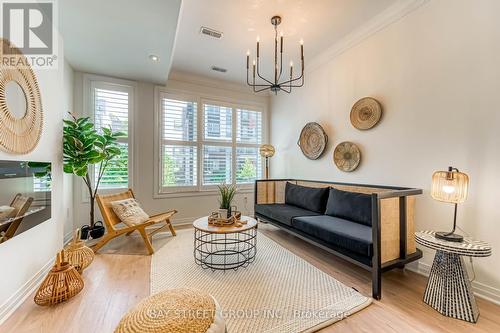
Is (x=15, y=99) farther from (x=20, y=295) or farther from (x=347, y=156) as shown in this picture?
(x=347, y=156)

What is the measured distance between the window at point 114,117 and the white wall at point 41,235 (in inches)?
41.5

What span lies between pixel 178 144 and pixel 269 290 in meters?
3.17

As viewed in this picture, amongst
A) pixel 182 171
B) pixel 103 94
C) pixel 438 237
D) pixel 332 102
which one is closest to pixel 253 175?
pixel 182 171

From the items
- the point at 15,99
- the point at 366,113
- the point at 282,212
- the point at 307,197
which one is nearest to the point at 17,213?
the point at 15,99

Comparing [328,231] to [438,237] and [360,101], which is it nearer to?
[438,237]

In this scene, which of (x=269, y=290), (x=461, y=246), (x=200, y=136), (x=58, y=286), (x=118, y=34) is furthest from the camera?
(x=200, y=136)

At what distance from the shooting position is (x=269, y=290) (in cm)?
196

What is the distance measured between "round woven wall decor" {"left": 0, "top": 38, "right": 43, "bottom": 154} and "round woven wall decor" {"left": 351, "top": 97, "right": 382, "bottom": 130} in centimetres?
359

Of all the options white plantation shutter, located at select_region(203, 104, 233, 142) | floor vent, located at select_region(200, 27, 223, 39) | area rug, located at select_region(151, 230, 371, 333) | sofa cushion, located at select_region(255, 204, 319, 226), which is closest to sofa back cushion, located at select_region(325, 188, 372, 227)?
sofa cushion, located at select_region(255, 204, 319, 226)

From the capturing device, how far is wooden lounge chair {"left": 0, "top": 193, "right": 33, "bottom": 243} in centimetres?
159

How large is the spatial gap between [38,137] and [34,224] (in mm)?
799

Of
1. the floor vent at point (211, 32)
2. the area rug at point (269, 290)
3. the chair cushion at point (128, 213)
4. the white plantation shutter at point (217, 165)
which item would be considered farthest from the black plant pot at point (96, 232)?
the floor vent at point (211, 32)

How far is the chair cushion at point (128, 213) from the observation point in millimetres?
2847

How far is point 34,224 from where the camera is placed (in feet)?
6.32
